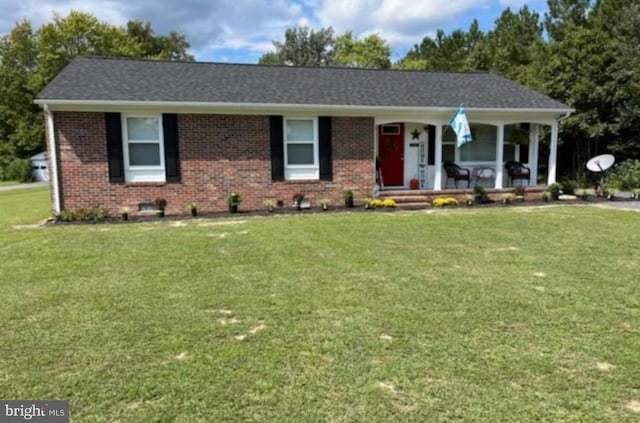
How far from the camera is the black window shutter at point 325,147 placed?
12.8m

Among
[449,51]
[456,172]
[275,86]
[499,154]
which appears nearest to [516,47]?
[449,51]

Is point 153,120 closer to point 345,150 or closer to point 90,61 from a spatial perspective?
point 90,61

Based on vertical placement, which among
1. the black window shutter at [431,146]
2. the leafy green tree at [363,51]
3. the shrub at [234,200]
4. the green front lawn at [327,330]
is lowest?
the green front lawn at [327,330]

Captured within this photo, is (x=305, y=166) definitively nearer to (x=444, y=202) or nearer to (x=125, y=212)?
(x=444, y=202)

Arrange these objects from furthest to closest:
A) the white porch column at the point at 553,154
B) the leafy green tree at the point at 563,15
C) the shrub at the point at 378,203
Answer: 1. the leafy green tree at the point at 563,15
2. the white porch column at the point at 553,154
3. the shrub at the point at 378,203

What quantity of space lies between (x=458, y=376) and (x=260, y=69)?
13.6 metres

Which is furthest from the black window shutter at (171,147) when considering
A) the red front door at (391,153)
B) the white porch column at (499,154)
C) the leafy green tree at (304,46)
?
the leafy green tree at (304,46)

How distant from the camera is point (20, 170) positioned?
3194 centimetres

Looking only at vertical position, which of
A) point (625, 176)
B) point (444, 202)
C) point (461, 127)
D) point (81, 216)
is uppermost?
point (461, 127)

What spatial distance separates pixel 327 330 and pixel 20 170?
34524 millimetres

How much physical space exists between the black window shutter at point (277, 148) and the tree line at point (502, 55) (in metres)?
11.4

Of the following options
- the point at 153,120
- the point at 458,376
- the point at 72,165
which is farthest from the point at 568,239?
the point at 72,165

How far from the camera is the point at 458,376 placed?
3234mm

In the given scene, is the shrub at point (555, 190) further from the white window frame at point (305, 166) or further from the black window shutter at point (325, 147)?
the white window frame at point (305, 166)
